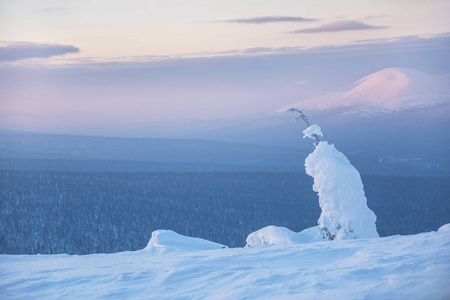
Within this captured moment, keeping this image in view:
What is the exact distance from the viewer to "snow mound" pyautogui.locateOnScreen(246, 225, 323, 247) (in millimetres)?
23781

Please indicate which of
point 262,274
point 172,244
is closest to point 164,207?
point 172,244

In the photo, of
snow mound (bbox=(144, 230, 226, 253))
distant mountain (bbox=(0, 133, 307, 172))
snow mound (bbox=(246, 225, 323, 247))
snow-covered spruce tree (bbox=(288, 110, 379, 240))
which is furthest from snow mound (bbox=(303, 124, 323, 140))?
distant mountain (bbox=(0, 133, 307, 172))

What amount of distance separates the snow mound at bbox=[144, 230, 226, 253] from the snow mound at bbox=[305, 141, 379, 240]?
6.67 metres

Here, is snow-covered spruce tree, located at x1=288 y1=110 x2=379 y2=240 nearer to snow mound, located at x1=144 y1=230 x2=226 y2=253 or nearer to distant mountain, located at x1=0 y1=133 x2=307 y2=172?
snow mound, located at x1=144 y1=230 x2=226 y2=253

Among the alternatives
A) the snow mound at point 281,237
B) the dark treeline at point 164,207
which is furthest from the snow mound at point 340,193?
the dark treeline at point 164,207

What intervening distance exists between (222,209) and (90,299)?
2953 inches

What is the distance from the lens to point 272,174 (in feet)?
382

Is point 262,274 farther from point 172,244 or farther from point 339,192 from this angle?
point 339,192

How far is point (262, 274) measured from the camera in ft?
34.1

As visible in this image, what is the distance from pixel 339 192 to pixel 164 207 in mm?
63833

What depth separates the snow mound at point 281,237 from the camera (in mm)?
23781

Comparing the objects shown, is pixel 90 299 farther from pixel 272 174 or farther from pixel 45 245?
pixel 272 174

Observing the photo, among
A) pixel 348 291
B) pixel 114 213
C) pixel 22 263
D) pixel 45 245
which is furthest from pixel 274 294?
Answer: pixel 114 213

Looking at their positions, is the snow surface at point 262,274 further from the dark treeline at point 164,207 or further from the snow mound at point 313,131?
the dark treeline at point 164,207
